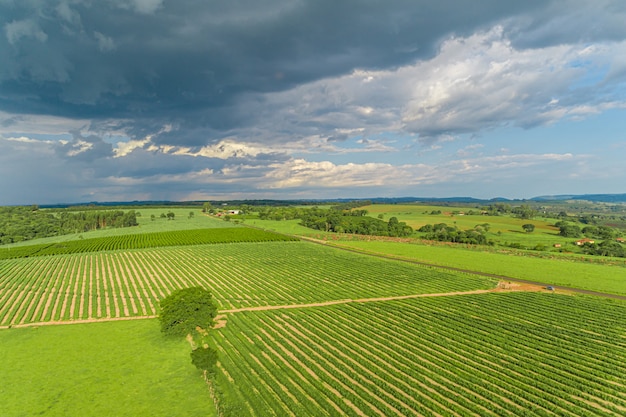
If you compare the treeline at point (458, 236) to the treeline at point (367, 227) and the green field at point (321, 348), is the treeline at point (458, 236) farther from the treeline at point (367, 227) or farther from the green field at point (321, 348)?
the green field at point (321, 348)

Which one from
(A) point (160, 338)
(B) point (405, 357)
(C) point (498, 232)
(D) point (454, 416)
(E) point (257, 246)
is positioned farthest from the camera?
(C) point (498, 232)

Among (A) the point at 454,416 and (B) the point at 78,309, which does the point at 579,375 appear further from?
(B) the point at 78,309

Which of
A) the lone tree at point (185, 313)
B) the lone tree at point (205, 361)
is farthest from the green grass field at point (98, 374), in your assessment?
the lone tree at point (185, 313)

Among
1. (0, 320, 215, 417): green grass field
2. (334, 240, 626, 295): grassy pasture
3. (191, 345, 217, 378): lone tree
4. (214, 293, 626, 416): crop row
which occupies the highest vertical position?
(191, 345, 217, 378): lone tree

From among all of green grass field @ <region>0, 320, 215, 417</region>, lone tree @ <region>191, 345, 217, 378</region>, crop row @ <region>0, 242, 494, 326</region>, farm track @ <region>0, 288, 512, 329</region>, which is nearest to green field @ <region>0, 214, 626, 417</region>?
green grass field @ <region>0, 320, 215, 417</region>

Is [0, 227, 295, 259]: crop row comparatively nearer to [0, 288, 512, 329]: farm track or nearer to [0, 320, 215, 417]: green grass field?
[0, 288, 512, 329]: farm track

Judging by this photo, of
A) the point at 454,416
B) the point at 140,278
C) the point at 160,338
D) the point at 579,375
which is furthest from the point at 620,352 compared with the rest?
the point at 140,278
